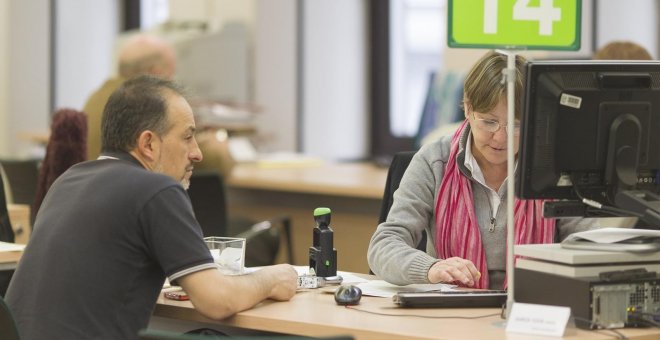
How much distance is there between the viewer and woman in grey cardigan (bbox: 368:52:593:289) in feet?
9.96

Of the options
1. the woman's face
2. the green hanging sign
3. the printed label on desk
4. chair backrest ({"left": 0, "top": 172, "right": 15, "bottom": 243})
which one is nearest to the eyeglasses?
the woman's face

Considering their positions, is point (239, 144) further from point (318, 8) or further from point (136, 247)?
point (136, 247)

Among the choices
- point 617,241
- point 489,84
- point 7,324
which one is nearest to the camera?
point 7,324

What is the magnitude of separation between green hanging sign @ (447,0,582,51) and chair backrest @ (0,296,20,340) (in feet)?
3.78

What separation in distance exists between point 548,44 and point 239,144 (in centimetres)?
406

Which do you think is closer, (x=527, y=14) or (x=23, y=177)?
(x=527, y=14)

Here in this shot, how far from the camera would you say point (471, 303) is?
271 centimetres

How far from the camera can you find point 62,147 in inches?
151

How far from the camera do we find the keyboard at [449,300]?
270 cm

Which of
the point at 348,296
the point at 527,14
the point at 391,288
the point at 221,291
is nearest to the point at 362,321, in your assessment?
the point at 348,296

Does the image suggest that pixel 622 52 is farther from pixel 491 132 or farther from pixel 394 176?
pixel 491 132

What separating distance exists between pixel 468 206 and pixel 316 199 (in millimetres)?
2782

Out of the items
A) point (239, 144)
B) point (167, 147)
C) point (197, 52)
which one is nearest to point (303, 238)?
point (239, 144)

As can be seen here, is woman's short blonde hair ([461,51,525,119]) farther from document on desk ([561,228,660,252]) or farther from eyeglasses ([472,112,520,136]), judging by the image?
document on desk ([561,228,660,252])
